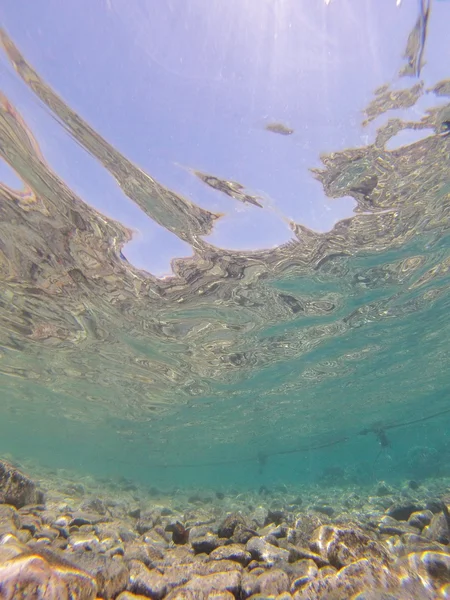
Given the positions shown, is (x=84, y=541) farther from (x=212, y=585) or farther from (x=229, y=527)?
(x=212, y=585)

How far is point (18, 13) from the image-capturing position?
5.56 metres

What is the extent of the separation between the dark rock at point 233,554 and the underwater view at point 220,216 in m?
0.03

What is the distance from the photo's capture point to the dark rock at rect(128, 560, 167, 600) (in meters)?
3.49

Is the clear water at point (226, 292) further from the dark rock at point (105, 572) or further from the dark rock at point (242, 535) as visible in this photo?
the dark rock at point (105, 572)

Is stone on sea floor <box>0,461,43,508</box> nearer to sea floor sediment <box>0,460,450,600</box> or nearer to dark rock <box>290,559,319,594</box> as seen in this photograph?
sea floor sediment <box>0,460,450,600</box>

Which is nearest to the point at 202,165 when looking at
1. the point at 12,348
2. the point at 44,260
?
the point at 44,260

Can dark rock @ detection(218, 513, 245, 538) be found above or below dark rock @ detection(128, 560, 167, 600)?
above

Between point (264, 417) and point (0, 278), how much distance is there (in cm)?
2699

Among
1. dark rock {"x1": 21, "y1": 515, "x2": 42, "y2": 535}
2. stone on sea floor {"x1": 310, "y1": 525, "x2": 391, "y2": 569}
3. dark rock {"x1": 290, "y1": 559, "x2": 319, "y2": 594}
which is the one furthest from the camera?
dark rock {"x1": 21, "y1": 515, "x2": 42, "y2": 535}

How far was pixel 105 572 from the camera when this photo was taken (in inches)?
142

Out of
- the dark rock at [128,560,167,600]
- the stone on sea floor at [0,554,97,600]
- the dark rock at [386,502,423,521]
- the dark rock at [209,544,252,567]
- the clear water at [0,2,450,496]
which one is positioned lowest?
the dark rock at [128,560,167,600]

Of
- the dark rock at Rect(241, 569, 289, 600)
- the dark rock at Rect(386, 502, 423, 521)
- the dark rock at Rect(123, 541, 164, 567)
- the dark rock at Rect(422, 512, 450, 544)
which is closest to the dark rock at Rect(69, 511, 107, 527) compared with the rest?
the dark rock at Rect(123, 541, 164, 567)

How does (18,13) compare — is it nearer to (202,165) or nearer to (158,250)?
(202,165)

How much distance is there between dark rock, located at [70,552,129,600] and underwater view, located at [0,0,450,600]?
0.08ft
